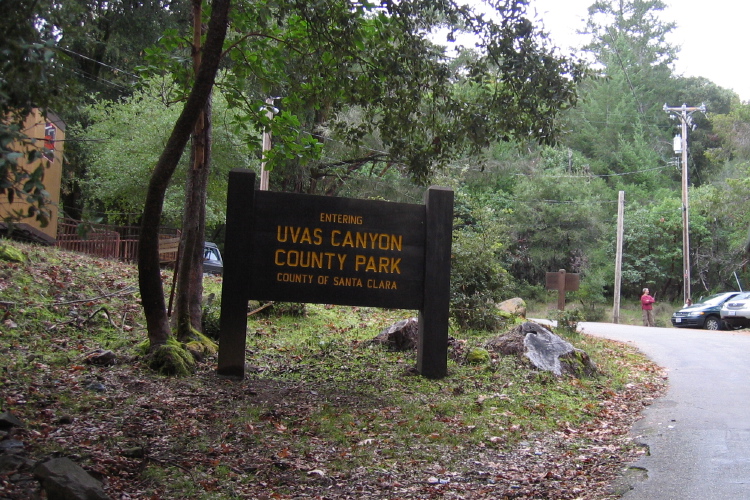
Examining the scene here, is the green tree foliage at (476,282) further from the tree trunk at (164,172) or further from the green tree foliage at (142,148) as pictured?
the green tree foliage at (142,148)

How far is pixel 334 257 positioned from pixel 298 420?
107 inches

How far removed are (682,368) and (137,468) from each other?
396 inches

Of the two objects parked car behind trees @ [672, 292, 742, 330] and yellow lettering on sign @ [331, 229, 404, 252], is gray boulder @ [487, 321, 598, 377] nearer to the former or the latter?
yellow lettering on sign @ [331, 229, 404, 252]

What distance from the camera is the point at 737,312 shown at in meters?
25.0

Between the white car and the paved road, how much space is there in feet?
40.0

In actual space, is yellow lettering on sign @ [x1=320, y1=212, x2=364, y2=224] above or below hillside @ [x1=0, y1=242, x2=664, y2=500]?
above

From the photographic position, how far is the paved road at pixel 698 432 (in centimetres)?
572

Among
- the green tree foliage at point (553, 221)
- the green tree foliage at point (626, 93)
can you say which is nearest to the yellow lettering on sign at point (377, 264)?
the green tree foliage at point (553, 221)

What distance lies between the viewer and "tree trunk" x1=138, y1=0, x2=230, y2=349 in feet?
26.4

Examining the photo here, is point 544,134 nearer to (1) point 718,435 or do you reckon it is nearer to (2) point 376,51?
(2) point 376,51

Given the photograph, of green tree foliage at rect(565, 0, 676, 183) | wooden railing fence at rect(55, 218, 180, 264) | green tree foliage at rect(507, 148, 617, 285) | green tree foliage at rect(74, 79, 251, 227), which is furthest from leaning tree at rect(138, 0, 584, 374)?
green tree foliage at rect(565, 0, 676, 183)

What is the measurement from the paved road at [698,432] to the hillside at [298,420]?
316 mm

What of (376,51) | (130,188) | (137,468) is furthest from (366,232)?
(130,188)

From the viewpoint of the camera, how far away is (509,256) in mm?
40781
